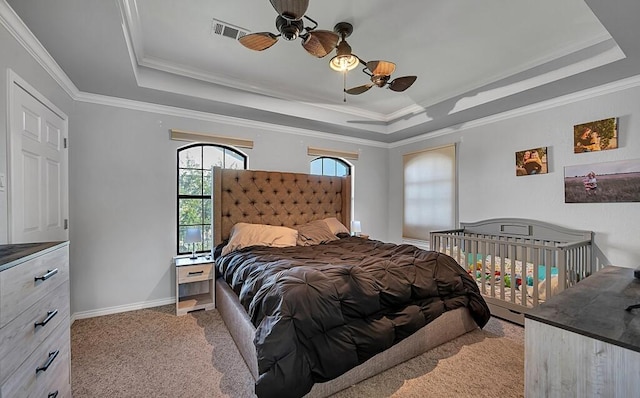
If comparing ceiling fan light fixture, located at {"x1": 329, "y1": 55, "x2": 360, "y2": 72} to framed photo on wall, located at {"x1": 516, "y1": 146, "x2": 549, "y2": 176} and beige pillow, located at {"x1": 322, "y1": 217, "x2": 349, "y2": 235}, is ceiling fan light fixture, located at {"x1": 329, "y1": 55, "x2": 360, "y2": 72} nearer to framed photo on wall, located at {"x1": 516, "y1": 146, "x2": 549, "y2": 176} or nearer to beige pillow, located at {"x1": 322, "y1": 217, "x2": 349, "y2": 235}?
beige pillow, located at {"x1": 322, "y1": 217, "x2": 349, "y2": 235}

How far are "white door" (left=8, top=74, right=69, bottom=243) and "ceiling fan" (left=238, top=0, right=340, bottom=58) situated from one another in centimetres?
156

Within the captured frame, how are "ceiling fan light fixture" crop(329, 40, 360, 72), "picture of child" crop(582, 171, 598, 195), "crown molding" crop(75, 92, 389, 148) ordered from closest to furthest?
"ceiling fan light fixture" crop(329, 40, 360, 72), "picture of child" crop(582, 171, 598, 195), "crown molding" crop(75, 92, 389, 148)

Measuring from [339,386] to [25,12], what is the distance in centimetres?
303

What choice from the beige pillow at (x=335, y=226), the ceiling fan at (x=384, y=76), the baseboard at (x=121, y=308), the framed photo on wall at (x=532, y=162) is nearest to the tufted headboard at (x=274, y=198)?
the beige pillow at (x=335, y=226)

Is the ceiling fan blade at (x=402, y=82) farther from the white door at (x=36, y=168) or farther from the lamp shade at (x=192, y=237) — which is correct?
the white door at (x=36, y=168)

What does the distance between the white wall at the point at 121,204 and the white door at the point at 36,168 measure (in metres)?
0.23

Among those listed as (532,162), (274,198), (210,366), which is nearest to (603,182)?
(532,162)

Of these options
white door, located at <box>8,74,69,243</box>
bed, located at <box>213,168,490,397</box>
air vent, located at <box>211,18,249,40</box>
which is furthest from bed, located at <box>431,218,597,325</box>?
white door, located at <box>8,74,69,243</box>

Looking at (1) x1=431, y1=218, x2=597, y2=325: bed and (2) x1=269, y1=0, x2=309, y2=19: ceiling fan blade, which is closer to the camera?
(2) x1=269, y1=0, x2=309, y2=19: ceiling fan blade

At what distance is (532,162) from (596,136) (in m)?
0.59

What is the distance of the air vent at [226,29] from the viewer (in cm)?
221

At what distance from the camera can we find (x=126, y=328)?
2.68 metres

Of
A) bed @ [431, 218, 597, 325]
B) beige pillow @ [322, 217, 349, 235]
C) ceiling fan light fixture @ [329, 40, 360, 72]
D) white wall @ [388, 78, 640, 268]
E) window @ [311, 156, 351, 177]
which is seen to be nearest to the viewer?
ceiling fan light fixture @ [329, 40, 360, 72]

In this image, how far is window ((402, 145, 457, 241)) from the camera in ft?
14.0
